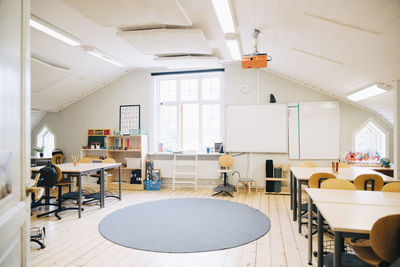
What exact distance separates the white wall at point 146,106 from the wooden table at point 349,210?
12.8 feet

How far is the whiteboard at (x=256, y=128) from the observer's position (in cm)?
657

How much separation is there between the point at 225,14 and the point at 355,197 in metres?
2.90

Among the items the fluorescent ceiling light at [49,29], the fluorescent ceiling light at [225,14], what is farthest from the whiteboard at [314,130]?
the fluorescent ceiling light at [49,29]

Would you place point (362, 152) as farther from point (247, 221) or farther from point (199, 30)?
point (199, 30)

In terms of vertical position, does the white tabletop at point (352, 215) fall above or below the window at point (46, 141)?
below

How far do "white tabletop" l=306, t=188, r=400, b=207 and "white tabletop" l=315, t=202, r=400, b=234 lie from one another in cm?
12

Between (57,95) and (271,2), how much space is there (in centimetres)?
638

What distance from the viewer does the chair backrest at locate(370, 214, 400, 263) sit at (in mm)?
1633

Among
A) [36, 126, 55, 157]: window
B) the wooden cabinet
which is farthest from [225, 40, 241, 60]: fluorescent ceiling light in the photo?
[36, 126, 55, 157]: window

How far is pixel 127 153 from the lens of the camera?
755 cm

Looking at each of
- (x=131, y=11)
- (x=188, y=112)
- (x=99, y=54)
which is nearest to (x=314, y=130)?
(x=188, y=112)

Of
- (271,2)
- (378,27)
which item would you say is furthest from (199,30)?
(378,27)

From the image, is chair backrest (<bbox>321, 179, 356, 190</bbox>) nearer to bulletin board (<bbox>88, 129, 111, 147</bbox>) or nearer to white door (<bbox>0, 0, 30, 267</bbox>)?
white door (<bbox>0, 0, 30, 267</bbox>)

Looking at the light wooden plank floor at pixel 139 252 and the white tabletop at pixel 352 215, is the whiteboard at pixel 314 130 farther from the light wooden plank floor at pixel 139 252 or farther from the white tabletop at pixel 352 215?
the white tabletop at pixel 352 215
